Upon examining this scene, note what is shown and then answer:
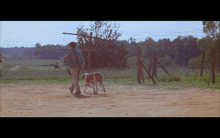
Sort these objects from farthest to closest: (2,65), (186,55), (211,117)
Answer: (2,65)
(186,55)
(211,117)

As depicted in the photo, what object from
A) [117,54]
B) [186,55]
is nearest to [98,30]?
[117,54]

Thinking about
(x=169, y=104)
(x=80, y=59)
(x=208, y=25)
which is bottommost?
(x=169, y=104)

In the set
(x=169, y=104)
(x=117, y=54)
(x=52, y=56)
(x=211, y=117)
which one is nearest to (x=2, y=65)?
(x=52, y=56)

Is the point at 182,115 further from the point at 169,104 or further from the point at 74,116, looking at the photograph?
the point at 74,116

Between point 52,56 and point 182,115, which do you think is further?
point 52,56

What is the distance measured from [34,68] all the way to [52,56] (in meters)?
4.67

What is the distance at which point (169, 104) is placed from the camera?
32.8 ft

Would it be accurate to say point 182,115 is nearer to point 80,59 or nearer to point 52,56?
point 80,59

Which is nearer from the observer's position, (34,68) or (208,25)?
(208,25)

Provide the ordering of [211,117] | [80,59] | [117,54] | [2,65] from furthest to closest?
[117,54] → [2,65] → [80,59] → [211,117]

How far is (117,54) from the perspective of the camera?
3228 centimetres

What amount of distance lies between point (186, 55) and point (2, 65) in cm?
2189

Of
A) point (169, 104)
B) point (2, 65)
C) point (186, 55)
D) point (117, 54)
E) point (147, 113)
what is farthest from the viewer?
point (117, 54)

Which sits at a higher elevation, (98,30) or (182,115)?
(98,30)
